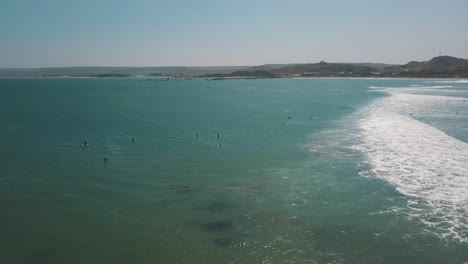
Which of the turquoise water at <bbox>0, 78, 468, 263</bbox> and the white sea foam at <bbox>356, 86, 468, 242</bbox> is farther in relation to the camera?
the white sea foam at <bbox>356, 86, 468, 242</bbox>

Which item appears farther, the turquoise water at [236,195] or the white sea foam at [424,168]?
the white sea foam at [424,168]

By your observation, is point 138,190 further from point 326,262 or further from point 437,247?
point 437,247

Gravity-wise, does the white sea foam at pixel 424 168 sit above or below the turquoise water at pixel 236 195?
above

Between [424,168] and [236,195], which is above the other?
[424,168]

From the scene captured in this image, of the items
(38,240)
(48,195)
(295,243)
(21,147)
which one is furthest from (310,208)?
(21,147)

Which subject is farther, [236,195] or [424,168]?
[424,168]
